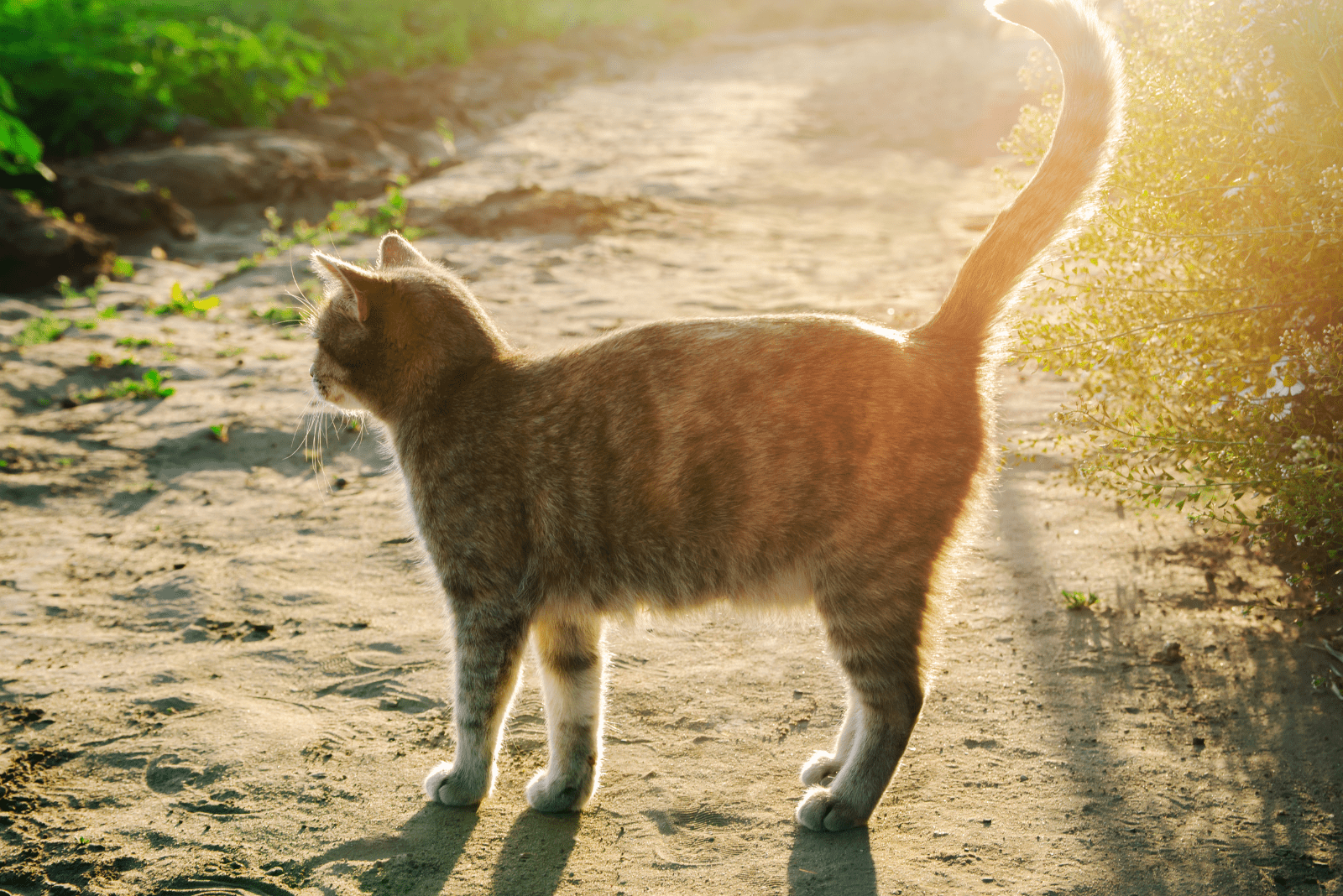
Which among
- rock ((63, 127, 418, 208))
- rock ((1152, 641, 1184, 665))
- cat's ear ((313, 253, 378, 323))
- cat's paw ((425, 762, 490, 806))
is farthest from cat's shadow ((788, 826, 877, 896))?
rock ((63, 127, 418, 208))

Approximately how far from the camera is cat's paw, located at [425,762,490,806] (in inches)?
129

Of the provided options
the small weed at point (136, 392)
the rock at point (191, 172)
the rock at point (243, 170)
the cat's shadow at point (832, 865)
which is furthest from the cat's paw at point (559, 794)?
the rock at point (191, 172)

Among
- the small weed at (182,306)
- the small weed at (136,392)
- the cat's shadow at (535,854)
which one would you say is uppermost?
the small weed at (182,306)

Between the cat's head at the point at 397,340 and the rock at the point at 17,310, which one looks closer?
the cat's head at the point at 397,340

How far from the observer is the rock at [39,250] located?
8.16 meters

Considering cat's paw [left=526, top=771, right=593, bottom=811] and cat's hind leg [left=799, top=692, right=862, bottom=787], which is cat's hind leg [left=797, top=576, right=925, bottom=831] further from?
cat's paw [left=526, top=771, right=593, bottom=811]

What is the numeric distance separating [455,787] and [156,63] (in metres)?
11.8

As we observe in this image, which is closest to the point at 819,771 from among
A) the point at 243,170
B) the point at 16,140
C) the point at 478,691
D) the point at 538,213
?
the point at 478,691

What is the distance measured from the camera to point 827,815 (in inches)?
123

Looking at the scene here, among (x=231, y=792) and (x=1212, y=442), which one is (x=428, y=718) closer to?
(x=231, y=792)

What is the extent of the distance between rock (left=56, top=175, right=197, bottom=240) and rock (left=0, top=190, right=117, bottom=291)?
0.77 m

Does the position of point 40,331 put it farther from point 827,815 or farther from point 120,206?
point 827,815

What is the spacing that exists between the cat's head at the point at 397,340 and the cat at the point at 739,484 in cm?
6

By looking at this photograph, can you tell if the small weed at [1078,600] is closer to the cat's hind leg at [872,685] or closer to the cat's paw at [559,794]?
the cat's hind leg at [872,685]
